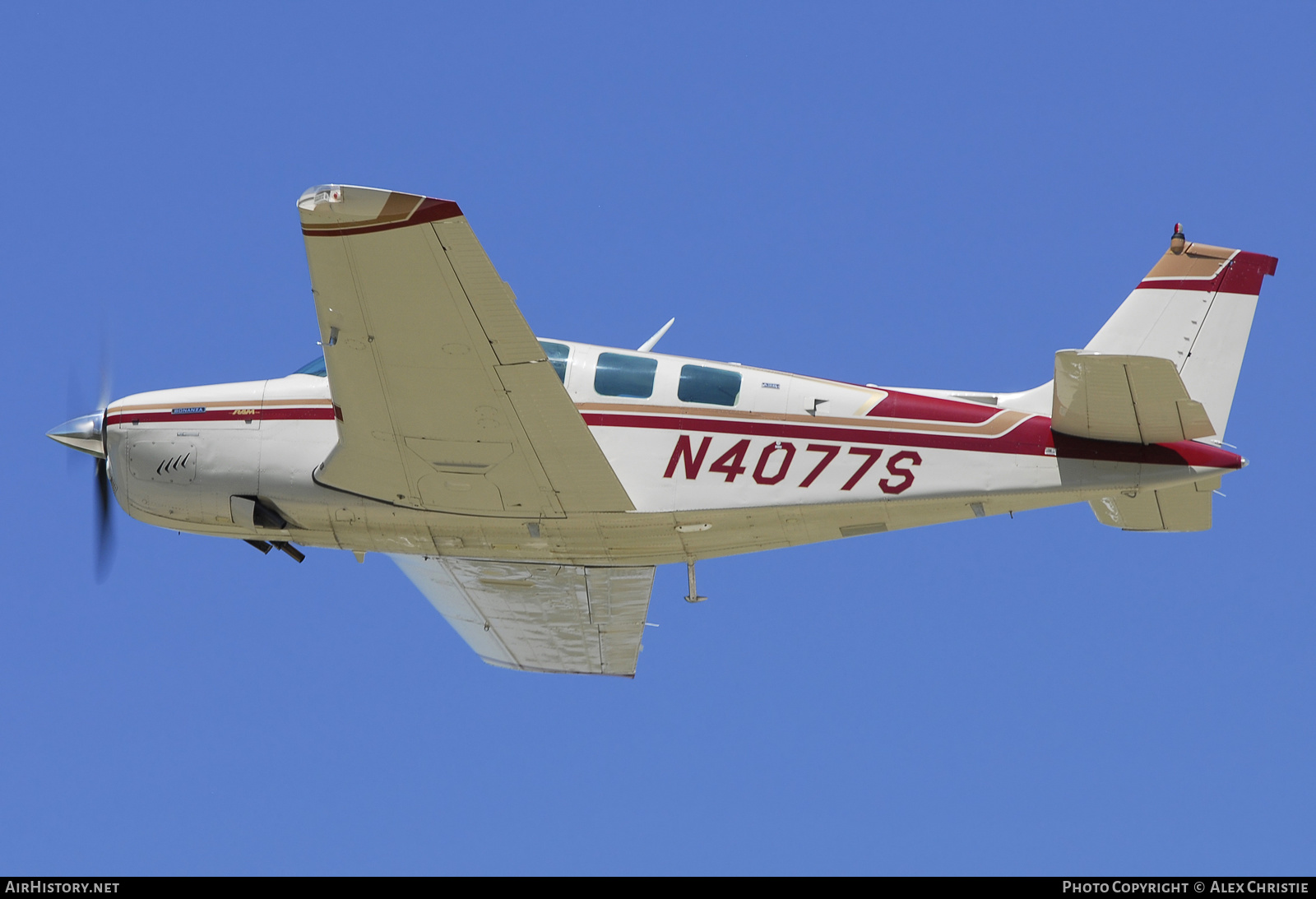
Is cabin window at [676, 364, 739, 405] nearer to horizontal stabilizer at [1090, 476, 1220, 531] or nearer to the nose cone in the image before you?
horizontal stabilizer at [1090, 476, 1220, 531]

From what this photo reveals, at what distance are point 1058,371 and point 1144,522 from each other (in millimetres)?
1914

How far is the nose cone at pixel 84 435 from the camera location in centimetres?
1293

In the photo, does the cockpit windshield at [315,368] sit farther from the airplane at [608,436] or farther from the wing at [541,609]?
the wing at [541,609]

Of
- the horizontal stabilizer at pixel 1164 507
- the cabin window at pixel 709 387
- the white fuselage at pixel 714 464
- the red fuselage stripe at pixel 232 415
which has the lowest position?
the horizontal stabilizer at pixel 1164 507

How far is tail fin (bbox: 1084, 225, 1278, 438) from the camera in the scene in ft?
37.9

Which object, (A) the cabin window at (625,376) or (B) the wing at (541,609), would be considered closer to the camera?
(A) the cabin window at (625,376)

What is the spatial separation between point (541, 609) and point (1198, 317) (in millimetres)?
7765

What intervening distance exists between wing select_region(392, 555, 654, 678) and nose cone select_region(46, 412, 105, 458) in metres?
3.57

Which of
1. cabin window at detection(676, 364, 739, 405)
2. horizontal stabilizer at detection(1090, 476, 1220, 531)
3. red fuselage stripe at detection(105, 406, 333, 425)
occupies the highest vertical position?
red fuselage stripe at detection(105, 406, 333, 425)

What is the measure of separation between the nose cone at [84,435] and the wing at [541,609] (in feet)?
11.7

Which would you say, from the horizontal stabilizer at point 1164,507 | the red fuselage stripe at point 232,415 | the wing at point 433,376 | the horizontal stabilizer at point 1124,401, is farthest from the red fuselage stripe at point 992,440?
the red fuselage stripe at point 232,415

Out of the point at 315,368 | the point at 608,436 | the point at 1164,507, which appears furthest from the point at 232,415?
the point at 1164,507

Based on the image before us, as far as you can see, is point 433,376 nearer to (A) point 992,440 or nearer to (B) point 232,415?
(B) point 232,415

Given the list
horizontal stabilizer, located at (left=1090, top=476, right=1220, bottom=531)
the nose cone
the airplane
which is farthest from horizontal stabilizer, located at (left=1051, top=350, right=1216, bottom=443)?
the nose cone
